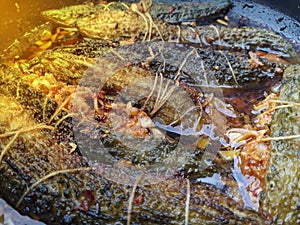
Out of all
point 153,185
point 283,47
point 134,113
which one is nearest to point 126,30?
point 134,113

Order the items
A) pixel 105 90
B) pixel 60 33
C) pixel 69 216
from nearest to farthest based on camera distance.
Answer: pixel 69 216 → pixel 105 90 → pixel 60 33

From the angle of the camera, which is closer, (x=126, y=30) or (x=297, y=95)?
(x=297, y=95)

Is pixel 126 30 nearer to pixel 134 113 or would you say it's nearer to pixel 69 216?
pixel 134 113

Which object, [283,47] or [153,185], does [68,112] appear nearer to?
[153,185]

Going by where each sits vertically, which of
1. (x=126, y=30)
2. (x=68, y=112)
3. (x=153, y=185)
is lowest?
(x=153, y=185)

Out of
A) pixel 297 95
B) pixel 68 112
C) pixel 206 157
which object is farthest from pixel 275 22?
pixel 68 112

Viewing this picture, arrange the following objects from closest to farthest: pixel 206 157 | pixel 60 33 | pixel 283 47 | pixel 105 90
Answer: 1. pixel 206 157
2. pixel 105 90
3. pixel 283 47
4. pixel 60 33

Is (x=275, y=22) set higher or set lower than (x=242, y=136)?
higher

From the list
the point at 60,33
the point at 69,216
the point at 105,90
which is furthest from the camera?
the point at 60,33

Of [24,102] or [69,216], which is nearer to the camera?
[69,216]
